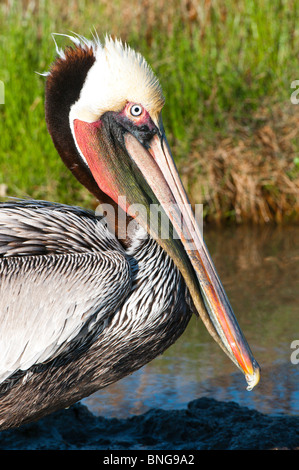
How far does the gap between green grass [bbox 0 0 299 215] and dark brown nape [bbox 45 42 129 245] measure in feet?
13.5

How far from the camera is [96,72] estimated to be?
3863mm

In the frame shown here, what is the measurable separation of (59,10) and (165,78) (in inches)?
76.2

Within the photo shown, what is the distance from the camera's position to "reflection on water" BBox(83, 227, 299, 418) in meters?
4.69

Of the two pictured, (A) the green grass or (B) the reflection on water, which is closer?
(B) the reflection on water

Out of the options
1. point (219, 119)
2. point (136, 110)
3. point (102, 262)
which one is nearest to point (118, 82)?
point (136, 110)

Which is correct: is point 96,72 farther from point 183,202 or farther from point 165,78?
point 165,78

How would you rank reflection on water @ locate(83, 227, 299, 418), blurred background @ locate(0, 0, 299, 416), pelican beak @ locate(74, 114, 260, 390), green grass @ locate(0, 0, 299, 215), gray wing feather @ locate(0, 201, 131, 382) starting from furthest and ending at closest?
1. green grass @ locate(0, 0, 299, 215)
2. blurred background @ locate(0, 0, 299, 416)
3. reflection on water @ locate(83, 227, 299, 418)
4. pelican beak @ locate(74, 114, 260, 390)
5. gray wing feather @ locate(0, 201, 131, 382)

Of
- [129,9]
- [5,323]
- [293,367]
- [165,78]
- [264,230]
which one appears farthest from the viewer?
[129,9]

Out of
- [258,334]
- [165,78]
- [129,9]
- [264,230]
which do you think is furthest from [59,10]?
[258,334]

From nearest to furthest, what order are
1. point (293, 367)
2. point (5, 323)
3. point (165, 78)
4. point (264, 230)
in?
point (5, 323) → point (293, 367) → point (264, 230) → point (165, 78)

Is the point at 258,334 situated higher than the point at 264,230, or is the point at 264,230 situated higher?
the point at 264,230

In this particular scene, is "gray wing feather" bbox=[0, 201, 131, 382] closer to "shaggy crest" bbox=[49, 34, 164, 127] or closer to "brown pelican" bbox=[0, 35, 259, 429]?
"brown pelican" bbox=[0, 35, 259, 429]

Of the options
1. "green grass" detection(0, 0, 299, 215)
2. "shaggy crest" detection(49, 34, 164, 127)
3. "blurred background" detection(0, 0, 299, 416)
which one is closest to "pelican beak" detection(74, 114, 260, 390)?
"shaggy crest" detection(49, 34, 164, 127)
